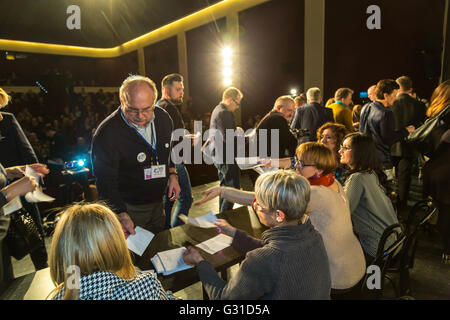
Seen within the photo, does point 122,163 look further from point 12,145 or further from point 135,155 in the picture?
point 12,145

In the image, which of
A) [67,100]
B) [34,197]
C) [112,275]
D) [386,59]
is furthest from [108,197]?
[67,100]

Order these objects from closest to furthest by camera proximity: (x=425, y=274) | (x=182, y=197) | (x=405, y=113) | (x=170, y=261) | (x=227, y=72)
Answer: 1. (x=170, y=261)
2. (x=425, y=274)
3. (x=182, y=197)
4. (x=405, y=113)
5. (x=227, y=72)

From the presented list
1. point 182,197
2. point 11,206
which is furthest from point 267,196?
point 182,197

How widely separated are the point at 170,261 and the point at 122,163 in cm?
84

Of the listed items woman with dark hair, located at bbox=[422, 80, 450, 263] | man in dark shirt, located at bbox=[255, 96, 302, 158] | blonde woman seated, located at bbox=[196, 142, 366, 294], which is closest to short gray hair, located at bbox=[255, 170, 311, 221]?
blonde woman seated, located at bbox=[196, 142, 366, 294]

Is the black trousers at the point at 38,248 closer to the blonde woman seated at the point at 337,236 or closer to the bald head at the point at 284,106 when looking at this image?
the blonde woman seated at the point at 337,236

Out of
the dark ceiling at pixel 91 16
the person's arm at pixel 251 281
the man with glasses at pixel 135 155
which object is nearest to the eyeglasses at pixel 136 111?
the man with glasses at pixel 135 155

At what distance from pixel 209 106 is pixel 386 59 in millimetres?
6621

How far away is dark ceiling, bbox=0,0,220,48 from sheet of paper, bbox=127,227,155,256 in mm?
6536

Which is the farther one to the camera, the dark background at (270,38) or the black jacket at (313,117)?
the dark background at (270,38)

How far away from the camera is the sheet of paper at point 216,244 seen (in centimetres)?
160

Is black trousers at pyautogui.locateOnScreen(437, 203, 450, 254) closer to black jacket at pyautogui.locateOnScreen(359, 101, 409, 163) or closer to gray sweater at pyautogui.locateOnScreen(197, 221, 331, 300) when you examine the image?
black jacket at pyautogui.locateOnScreen(359, 101, 409, 163)

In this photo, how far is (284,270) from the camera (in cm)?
104

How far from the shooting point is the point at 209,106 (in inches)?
459
